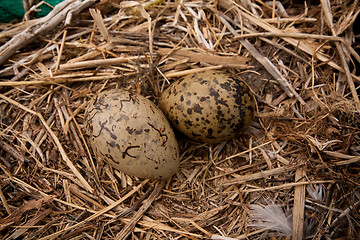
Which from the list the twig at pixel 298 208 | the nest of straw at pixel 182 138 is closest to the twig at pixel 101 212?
the nest of straw at pixel 182 138

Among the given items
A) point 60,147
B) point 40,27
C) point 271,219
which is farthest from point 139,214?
point 40,27

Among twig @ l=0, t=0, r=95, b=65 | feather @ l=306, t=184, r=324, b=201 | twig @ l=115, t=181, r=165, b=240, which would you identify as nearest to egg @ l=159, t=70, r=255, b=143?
twig @ l=115, t=181, r=165, b=240

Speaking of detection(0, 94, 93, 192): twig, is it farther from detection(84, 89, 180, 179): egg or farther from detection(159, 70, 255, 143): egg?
detection(159, 70, 255, 143): egg

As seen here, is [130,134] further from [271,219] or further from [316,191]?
[316,191]

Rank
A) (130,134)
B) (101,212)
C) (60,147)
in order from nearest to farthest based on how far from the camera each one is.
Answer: (130,134), (101,212), (60,147)

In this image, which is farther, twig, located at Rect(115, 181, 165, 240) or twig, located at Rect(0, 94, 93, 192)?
twig, located at Rect(0, 94, 93, 192)

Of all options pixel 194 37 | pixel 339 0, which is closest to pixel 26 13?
pixel 194 37
